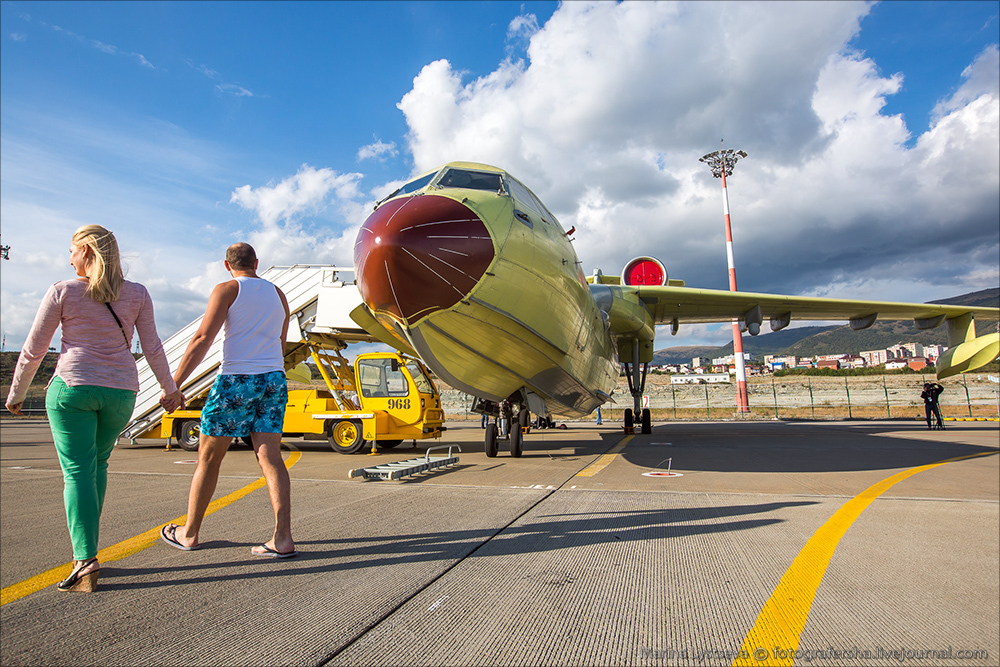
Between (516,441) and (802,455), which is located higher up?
(516,441)

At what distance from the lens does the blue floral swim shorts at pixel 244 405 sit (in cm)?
292

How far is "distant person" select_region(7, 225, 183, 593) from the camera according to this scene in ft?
8.07

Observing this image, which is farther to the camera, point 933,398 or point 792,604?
Result: point 933,398

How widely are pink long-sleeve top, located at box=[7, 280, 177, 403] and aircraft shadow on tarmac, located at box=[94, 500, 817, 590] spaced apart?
101 cm

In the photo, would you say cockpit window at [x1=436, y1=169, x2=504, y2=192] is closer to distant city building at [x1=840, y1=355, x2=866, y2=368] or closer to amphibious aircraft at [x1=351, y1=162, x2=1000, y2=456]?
amphibious aircraft at [x1=351, y1=162, x2=1000, y2=456]

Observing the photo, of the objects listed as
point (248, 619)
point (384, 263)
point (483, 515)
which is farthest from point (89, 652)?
point (384, 263)

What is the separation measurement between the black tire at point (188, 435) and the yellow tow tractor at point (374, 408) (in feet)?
2.17

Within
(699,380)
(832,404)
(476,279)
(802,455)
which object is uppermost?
(699,380)

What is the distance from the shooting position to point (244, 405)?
2988 mm

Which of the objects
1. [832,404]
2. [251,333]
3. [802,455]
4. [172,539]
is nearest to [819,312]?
[802,455]

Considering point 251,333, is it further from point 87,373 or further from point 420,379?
point 420,379

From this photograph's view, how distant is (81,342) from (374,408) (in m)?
8.40

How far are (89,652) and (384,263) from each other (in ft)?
12.5

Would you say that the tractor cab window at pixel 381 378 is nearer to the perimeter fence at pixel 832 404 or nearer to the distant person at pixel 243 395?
the distant person at pixel 243 395
